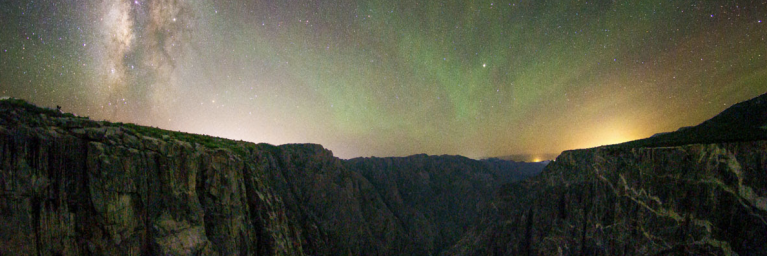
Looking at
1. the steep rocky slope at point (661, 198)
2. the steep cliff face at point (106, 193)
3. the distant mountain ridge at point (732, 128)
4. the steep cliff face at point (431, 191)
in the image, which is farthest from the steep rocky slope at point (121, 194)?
the distant mountain ridge at point (732, 128)

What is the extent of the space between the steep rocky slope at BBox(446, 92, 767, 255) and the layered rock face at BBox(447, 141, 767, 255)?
0.20ft

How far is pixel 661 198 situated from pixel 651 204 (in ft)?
3.74

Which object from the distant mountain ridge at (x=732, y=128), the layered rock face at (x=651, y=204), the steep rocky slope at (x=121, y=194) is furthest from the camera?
the distant mountain ridge at (x=732, y=128)

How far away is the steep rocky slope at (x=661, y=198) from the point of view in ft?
68.3

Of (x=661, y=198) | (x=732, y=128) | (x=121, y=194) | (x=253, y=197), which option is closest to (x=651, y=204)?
(x=661, y=198)

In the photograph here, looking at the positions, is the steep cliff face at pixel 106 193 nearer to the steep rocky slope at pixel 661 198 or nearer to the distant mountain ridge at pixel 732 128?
the steep rocky slope at pixel 661 198

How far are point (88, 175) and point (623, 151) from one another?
2241 inches

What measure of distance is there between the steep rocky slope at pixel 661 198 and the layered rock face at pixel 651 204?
0.06m

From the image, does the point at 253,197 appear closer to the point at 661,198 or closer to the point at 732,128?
the point at 661,198

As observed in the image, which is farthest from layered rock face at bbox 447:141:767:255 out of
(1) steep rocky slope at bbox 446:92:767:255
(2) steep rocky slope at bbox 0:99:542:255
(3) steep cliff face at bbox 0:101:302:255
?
(3) steep cliff face at bbox 0:101:302:255

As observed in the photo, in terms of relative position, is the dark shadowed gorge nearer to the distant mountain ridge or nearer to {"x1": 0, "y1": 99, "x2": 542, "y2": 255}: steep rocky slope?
{"x1": 0, "y1": 99, "x2": 542, "y2": 255}: steep rocky slope

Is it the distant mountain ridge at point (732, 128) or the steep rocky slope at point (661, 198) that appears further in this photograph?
the distant mountain ridge at point (732, 128)

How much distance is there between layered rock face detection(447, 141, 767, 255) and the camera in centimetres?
2072

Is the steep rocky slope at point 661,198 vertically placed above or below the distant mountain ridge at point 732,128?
below
